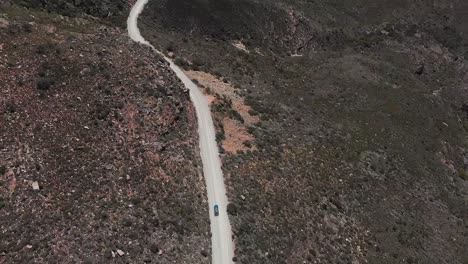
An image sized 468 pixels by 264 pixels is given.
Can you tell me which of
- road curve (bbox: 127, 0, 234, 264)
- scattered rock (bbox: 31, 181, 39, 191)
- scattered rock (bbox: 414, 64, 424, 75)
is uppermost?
scattered rock (bbox: 414, 64, 424, 75)

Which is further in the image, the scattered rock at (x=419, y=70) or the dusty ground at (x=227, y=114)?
the scattered rock at (x=419, y=70)

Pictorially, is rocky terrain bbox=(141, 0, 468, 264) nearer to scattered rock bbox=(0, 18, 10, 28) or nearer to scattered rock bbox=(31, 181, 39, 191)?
scattered rock bbox=(31, 181, 39, 191)

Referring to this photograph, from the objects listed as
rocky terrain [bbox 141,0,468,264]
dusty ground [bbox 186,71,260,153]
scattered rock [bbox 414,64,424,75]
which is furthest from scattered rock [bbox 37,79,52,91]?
scattered rock [bbox 414,64,424,75]

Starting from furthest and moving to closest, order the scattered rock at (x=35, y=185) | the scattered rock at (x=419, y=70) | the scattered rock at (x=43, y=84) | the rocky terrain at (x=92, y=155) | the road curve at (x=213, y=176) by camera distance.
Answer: the scattered rock at (x=419, y=70) < the scattered rock at (x=43, y=84) < the road curve at (x=213, y=176) < the scattered rock at (x=35, y=185) < the rocky terrain at (x=92, y=155)

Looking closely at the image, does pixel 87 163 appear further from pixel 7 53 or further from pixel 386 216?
pixel 386 216

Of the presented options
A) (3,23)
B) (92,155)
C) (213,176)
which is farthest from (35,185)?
(3,23)

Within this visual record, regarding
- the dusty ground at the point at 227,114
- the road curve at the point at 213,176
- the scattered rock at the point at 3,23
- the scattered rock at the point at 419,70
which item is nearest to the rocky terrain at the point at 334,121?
the dusty ground at the point at 227,114

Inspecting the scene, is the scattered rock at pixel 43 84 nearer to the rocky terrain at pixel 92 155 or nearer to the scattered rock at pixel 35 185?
the rocky terrain at pixel 92 155
